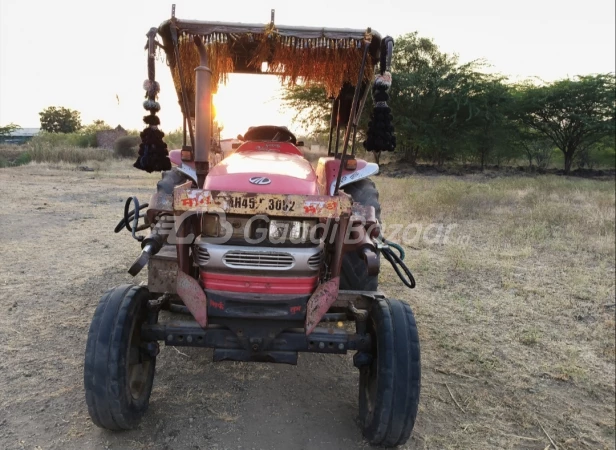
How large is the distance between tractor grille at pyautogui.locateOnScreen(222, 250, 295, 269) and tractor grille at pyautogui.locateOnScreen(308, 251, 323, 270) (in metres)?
0.10

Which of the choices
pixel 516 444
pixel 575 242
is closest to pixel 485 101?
pixel 575 242

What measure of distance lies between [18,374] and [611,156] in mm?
39530

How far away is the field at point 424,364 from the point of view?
2902mm

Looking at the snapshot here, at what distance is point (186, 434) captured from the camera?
9.22 feet

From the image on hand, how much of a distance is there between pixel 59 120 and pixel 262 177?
176 ft

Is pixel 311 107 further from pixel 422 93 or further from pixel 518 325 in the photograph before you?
pixel 518 325

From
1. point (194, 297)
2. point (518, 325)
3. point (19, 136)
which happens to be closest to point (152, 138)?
point (194, 297)

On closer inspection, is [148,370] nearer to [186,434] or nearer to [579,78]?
[186,434]

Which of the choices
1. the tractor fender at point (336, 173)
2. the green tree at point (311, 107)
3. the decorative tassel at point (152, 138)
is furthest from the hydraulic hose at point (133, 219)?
the green tree at point (311, 107)

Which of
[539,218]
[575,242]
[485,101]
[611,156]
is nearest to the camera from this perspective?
[575,242]

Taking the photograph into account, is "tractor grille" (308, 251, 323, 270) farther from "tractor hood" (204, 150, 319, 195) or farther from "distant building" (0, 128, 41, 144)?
"distant building" (0, 128, 41, 144)

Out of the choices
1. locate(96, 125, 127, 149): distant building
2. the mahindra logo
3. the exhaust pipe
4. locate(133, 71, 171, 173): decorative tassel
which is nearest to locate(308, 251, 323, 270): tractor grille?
the mahindra logo

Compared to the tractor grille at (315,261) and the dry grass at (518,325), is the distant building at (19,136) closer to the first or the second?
the dry grass at (518,325)

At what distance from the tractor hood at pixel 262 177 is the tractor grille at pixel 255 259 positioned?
0.34 metres
